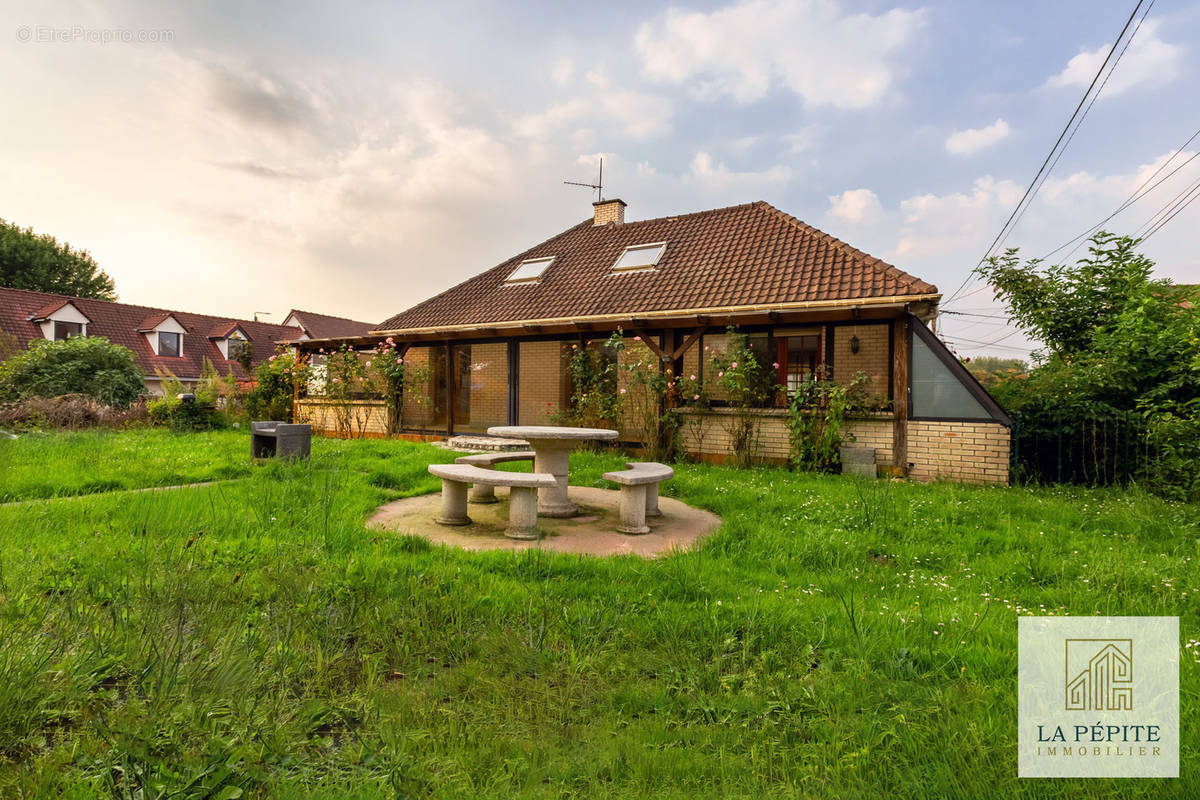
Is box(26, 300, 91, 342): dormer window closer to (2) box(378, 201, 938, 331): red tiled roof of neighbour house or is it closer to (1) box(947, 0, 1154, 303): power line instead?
(2) box(378, 201, 938, 331): red tiled roof of neighbour house

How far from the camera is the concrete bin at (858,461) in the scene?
26.9ft

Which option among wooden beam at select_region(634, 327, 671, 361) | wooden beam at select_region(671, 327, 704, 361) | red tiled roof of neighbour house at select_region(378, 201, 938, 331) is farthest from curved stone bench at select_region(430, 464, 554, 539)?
red tiled roof of neighbour house at select_region(378, 201, 938, 331)

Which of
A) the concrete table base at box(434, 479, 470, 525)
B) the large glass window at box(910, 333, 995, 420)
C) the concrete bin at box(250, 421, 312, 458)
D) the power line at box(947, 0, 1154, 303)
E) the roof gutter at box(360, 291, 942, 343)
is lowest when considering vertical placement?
the concrete table base at box(434, 479, 470, 525)

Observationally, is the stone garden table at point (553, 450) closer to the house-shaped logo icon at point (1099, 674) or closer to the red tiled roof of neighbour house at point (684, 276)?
the house-shaped logo icon at point (1099, 674)

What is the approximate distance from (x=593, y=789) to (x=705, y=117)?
13.8 metres

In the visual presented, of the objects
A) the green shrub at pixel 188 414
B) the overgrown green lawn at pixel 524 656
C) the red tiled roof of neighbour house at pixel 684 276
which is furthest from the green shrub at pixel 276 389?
the overgrown green lawn at pixel 524 656

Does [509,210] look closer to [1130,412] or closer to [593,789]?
[1130,412]

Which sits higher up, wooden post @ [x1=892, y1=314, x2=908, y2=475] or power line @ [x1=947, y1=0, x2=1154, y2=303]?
power line @ [x1=947, y1=0, x2=1154, y2=303]

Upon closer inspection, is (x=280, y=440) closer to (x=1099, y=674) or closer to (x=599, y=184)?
(x=1099, y=674)

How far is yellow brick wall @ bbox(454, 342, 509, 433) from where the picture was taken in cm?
1467

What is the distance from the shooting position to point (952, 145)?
13.7 m

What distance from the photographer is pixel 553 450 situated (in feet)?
18.4

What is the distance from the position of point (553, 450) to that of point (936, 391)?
618 centimetres

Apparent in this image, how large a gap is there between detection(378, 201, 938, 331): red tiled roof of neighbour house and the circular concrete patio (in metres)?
4.97
